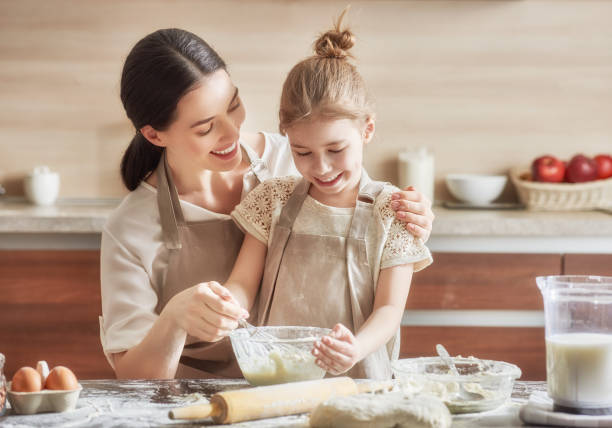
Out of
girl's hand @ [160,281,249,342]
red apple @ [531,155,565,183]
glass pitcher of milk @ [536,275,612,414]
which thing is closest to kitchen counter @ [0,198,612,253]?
red apple @ [531,155,565,183]

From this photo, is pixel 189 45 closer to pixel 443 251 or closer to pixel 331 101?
pixel 331 101

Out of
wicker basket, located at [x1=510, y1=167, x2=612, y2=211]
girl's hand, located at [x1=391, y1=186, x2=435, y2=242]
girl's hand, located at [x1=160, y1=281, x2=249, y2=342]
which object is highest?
wicker basket, located at [x1=510, y1=167, x2=612, y2=211]

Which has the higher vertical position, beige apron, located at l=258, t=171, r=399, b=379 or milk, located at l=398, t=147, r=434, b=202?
milk, located at l=398, t=147, r=434, b=202

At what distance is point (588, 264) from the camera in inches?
106

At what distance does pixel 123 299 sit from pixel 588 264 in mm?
1635

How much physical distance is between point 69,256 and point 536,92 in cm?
194

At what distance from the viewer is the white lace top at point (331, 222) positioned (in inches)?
62.1

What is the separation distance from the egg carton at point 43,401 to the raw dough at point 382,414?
13.8 inches

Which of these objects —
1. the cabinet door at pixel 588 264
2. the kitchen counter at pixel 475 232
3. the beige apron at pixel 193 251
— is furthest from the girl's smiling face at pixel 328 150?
the cabinet door at pixel 588 264

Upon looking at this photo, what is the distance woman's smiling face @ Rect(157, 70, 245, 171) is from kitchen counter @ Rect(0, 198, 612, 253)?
108cm

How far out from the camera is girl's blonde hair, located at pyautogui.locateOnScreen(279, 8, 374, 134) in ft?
5.04

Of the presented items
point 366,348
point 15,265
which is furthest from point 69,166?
point 366,348

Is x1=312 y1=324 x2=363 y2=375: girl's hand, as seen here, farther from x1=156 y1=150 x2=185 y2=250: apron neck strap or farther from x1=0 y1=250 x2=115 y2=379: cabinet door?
x1=0 y1=250 x2=115 y2=379: cabinet door

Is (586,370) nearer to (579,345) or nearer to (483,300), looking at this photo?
(579,345)
